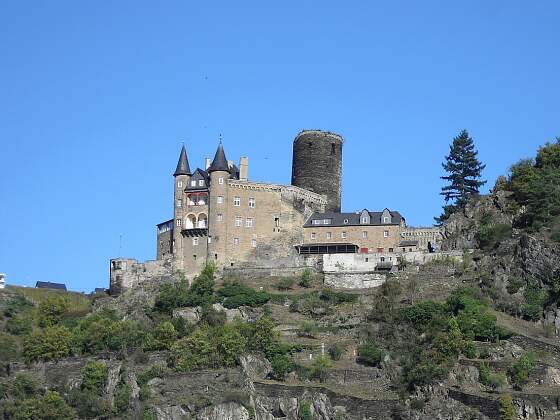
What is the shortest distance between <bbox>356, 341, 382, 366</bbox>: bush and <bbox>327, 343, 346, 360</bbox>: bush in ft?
3.75

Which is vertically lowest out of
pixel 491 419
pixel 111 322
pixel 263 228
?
pixel 491 419

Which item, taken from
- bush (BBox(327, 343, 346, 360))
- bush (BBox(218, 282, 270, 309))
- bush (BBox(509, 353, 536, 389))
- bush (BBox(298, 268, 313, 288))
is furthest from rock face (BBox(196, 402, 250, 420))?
bush (BBox(298, 268, 313, 288))

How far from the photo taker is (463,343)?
76.3 m

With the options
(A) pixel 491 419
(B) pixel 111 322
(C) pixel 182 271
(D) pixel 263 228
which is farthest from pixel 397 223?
(A) pixel 491 419

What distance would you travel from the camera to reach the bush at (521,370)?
240 feet

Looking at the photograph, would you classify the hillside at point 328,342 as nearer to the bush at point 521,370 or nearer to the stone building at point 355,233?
the bush at point 521,370

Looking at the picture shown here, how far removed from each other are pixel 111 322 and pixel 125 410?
11267 mm

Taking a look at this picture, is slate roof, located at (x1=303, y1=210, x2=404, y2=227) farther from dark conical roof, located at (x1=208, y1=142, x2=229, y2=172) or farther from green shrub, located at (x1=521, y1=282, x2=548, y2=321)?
green shrub, located at (x1=521, y1=282, x2=548, y2=321)

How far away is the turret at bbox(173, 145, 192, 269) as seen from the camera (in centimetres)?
9469

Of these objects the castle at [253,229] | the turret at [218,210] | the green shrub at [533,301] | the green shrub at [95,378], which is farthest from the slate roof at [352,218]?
the green shrub at [95,378]

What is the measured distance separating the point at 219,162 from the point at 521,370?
30.8 m

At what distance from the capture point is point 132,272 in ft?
311

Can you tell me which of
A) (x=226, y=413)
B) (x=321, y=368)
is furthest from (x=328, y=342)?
(x=226, y=413)

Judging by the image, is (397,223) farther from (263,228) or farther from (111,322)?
(111,322)
